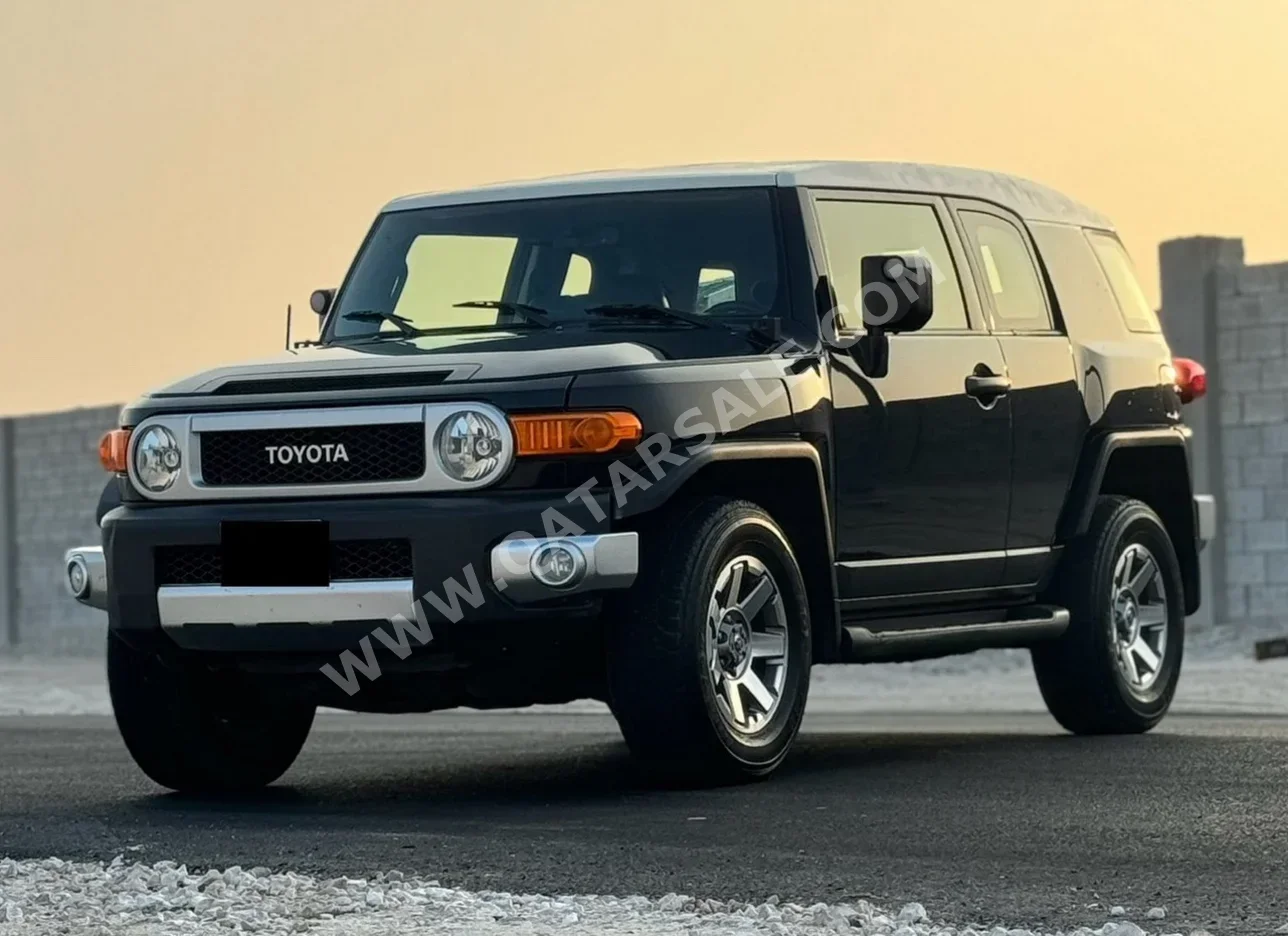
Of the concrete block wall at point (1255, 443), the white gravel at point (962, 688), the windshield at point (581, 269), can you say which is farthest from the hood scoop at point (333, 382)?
the concrete block wall at point (1255, 443)

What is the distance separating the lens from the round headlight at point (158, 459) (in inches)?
319

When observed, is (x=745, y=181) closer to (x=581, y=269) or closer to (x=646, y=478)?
(x=581, y=269)

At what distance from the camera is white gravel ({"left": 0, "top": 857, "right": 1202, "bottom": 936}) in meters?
5.52

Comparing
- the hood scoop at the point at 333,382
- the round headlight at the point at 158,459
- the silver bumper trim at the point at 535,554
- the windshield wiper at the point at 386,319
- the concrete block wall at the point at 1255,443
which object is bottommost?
the concrete block wall at the point at 1255,443

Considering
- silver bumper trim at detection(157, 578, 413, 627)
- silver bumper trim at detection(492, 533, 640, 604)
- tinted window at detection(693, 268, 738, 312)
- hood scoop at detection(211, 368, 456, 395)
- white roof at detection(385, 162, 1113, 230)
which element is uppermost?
white roof at detection(385, 162, 1113, 230)

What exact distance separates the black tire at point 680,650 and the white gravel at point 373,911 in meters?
1.64

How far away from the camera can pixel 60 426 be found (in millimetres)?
29234

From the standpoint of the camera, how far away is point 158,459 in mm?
8125

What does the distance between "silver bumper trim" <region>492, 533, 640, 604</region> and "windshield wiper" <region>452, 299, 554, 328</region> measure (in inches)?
51.0

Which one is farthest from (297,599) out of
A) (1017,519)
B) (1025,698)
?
(1025,698)

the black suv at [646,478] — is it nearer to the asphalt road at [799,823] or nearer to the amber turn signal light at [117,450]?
the amber turn signal light at [117,450]

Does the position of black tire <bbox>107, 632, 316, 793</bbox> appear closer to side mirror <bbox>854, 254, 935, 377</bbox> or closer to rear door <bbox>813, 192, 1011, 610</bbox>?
rear door <bbox>813, 192, 1011, 610</bbox>

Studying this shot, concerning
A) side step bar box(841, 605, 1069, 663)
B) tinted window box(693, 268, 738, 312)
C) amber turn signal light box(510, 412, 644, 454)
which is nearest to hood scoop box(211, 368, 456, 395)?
amber turn signal light box(510, 412, 644, 454)

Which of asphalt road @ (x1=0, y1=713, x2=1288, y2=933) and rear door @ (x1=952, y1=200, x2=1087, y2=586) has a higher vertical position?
rear door @ (x1=952, y1=200, x2=1087, y2=586)
